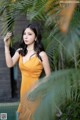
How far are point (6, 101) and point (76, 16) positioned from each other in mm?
3064

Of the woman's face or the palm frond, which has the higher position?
the woman's face

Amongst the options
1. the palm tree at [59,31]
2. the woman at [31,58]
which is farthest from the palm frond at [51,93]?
the woman at [31,58]

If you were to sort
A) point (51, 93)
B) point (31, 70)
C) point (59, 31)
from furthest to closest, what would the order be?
point (31, 70)
point (59, 31)
point (51, 93)

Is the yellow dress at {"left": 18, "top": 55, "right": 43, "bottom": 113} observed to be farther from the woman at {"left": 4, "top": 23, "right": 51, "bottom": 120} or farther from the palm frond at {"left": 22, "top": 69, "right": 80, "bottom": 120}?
the palm frond at {"left": 22, "top": 69, "right": 80, "bottom": 120}

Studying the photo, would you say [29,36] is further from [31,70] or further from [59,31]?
[59,31]

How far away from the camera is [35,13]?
4219mm

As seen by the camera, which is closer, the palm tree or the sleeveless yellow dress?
the palm tree

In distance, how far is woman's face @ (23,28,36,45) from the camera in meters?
4.20

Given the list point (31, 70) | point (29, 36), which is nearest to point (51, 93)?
point (31, 70)

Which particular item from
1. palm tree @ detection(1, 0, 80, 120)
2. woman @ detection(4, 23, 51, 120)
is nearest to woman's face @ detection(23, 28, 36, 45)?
woman @ detection(4, 23, 51, 120)

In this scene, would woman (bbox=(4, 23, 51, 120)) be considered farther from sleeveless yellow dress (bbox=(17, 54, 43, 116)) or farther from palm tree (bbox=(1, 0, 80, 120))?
palm tree (bbox=(1, 0, 80, 120))

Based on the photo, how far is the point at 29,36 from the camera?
167 inches

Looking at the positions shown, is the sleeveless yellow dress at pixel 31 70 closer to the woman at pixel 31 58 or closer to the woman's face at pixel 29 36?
the woman at pixel 31 58

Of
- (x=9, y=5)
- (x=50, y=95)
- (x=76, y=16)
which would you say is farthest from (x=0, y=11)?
(x=50, y=95)
